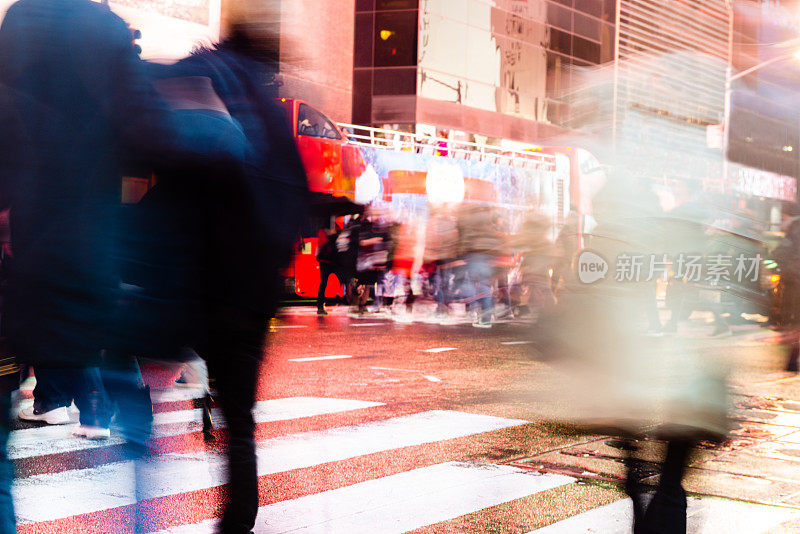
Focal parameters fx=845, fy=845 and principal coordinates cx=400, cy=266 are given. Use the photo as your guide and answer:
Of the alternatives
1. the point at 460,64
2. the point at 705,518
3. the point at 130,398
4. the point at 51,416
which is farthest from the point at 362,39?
the point at 130,398

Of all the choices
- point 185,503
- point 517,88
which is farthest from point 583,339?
point 517,88

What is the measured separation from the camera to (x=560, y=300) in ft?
14.6

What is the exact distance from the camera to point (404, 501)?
160 inches

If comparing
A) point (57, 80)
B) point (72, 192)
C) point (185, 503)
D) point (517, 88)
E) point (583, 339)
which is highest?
point (517, 88)

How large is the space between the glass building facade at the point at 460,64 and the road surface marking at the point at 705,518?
78.9 ft

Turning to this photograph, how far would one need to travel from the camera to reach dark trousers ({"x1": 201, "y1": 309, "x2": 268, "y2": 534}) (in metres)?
2.64

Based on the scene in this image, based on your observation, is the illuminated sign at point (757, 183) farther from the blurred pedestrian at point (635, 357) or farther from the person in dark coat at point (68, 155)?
the person in dark coat at point (68, 155)

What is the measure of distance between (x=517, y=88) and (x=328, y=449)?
90.0 feet

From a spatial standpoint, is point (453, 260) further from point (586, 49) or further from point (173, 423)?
point (586, 49)

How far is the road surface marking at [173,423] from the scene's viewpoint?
16.4 feet

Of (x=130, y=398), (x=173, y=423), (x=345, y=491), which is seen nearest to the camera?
(x=130, y=398)

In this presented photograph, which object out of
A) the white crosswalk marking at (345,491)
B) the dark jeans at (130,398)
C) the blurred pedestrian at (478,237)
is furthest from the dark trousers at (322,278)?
the dark jeans at (130,398)

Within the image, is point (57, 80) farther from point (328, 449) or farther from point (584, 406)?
point (584, 406)

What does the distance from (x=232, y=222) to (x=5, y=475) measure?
2.99 feet
